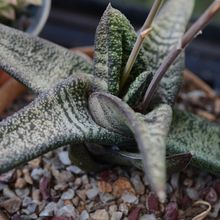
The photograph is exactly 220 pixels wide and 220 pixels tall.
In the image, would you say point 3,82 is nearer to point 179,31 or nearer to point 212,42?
point 179,31

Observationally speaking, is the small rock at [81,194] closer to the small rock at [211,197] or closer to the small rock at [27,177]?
the small rock at [27,177]

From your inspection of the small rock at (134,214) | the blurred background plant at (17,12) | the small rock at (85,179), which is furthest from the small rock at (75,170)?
the blurred background plant at (17,12)

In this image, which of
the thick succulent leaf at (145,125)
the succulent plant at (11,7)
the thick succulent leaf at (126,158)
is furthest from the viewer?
the succulent plant at (11,7)

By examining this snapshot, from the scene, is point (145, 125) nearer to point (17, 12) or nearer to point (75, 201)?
point (75, 201)

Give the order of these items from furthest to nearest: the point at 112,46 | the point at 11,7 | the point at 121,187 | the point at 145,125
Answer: the point at 11,7
the point at 121,187
the point at 112,46
the point at 145,125

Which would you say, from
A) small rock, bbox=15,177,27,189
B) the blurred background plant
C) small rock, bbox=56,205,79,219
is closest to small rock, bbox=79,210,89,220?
small rock, bbox=56,205,79,219

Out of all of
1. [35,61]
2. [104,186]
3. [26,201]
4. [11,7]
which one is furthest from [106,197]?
[11,7]
